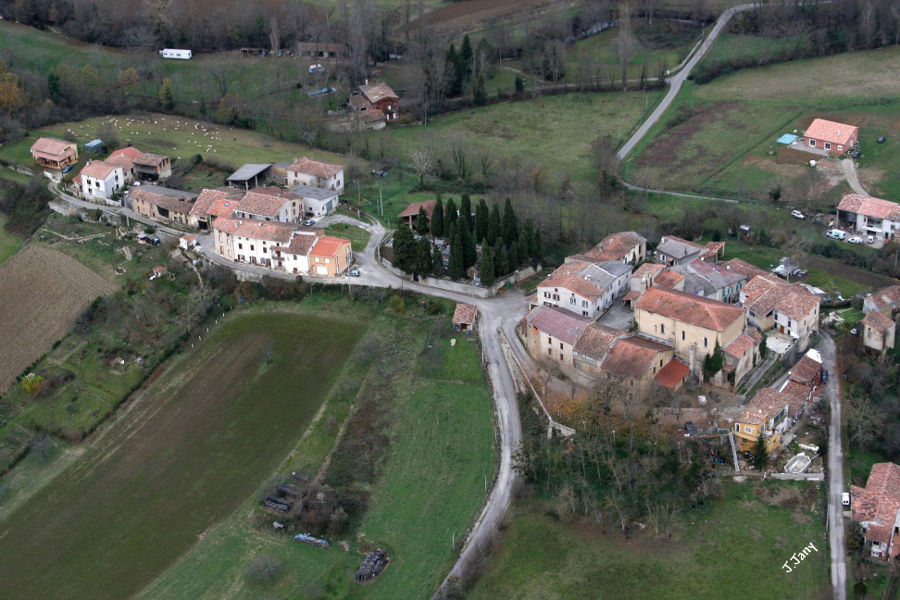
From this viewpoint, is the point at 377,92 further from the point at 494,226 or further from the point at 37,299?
the point at 37,299

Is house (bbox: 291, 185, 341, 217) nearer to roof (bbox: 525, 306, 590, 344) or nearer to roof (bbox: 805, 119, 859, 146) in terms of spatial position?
roof (bbox: 525, 306, 590, 344)

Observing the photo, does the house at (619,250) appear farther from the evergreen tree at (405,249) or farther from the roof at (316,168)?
the roof at (316,168)

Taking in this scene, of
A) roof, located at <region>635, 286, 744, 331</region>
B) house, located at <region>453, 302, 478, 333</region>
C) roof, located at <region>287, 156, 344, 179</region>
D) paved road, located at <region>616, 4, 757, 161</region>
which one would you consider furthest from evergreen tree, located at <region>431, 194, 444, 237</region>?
paved road, located at <region>616, 4, 757, 161</region>

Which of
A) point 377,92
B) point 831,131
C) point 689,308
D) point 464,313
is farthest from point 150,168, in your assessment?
point 831,131

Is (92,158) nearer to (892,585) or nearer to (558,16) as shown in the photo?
(558,16)

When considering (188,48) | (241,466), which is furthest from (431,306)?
(188,48)

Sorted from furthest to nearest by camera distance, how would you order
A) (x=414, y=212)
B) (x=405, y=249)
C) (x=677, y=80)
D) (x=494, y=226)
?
(x=677, y=80), (x=414, y=212), (x=494, y=226), (x=405, y=249)
